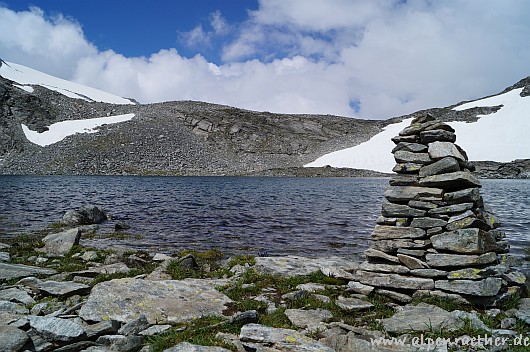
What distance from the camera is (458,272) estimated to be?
962 cm

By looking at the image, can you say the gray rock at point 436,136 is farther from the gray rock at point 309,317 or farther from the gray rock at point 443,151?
the gray rock at point 309,317

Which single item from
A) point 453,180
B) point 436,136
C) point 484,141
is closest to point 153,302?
point 453,180

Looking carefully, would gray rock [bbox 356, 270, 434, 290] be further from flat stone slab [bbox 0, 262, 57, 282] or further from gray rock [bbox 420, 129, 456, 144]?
flat stone slab [bbox 0, 262, 57, 282]

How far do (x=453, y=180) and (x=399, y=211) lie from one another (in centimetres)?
181

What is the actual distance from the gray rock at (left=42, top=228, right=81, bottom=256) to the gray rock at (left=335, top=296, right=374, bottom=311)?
1317 cm

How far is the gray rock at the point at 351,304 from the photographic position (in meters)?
9.21

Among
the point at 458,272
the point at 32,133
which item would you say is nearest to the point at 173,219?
the point at 458,272

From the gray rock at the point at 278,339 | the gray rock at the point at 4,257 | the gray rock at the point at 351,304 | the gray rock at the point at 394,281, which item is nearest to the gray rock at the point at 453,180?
the gray rock at the point at 394,281

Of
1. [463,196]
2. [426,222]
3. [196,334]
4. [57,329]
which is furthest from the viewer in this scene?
[426,222]

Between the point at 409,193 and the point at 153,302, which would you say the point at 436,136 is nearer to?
the point at 409,193

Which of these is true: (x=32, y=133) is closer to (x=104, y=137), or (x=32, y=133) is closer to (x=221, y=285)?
(x=104, y=137)

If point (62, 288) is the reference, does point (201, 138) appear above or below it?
above

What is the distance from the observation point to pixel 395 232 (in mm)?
→ 11016

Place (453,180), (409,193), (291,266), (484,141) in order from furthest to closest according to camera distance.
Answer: (484,141)
(291,266)
(409,193)
(453,180)
